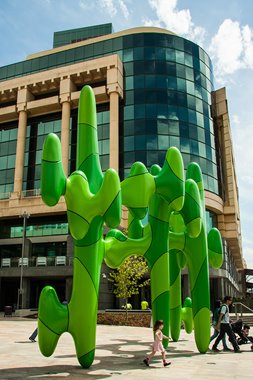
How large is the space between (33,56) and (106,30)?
32.0 feet

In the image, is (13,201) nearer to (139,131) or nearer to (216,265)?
(139,131)

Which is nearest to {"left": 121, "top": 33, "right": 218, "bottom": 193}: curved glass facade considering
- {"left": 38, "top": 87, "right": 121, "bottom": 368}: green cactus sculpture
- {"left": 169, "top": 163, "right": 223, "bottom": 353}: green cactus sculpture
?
{"left": 169, "top": 163, "right": 223, "bottom": 353}: green cactus sculpture

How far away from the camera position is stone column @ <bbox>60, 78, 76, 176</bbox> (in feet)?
122

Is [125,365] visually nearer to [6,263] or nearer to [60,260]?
A: [60,260]

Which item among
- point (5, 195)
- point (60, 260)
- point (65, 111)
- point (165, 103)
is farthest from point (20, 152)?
point (165, 103)

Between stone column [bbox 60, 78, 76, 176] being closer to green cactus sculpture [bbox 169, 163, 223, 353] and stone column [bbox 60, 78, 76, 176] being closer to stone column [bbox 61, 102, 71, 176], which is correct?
stone column [bbox 61, 102, 71, 176]

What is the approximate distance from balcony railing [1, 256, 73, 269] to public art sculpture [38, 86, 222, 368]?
21.8 metres

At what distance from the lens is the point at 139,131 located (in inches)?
1444

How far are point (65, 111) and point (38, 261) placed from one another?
1443 centimetres

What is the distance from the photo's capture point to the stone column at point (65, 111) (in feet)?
122

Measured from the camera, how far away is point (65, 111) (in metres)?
38.5

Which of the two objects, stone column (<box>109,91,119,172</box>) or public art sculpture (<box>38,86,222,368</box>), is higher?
stone column (<box>109,91,119,172</box>)

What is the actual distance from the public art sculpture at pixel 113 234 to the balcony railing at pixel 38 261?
2181 centimetres

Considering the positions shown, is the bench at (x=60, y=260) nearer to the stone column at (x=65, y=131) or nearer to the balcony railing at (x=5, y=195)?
the stone column at (x=65, y=131)
